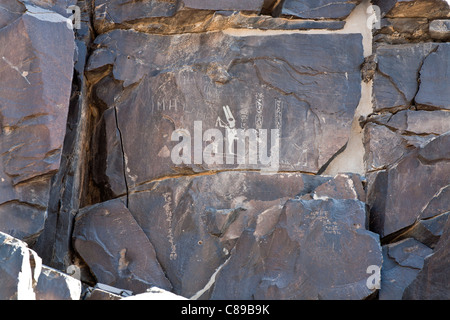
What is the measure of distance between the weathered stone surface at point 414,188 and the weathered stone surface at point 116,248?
1549 millimetres

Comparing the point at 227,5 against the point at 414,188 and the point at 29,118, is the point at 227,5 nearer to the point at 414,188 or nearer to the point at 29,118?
the point at 29,118

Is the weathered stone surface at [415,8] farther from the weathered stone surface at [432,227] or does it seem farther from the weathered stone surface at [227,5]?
the weathered stone surface at [432,227]

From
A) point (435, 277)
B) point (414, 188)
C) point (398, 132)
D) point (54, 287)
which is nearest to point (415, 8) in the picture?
point (398, 132)

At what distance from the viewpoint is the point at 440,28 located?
6.62 meters

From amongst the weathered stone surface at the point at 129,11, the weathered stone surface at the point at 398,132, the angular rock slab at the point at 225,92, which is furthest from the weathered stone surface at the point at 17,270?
the weathered stone surface at the point at 398,132

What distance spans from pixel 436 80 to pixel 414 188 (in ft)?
3.61

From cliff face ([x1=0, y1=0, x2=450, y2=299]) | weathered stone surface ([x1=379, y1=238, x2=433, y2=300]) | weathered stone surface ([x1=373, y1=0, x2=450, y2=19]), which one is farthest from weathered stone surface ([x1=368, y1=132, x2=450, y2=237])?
weathered stone surface ([x1=373, y1=0, x2=450, y2=19])

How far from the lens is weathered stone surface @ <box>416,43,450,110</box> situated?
643 cm

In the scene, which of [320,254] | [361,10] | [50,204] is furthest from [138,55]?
[320,254]

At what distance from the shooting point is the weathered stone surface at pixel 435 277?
16.3 feet

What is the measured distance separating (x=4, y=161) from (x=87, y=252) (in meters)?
0.89

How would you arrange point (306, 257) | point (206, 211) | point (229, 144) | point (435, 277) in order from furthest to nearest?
1. point (229, 144)
2. point (206, 211)
3. point (306, 257)
4. point (435, 277)

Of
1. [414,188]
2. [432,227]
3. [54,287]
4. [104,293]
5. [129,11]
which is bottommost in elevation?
[104,293]

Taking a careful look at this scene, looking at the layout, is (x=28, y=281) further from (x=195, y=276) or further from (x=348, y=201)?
(x=348, y=201)
